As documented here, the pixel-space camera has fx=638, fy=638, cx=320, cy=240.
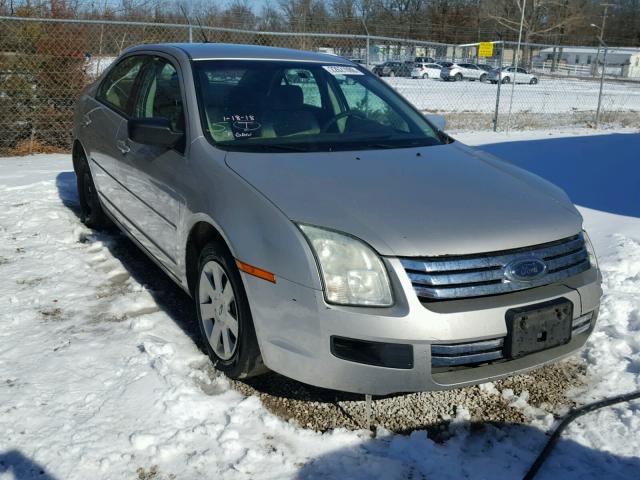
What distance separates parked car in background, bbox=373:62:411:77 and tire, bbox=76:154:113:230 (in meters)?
9.99

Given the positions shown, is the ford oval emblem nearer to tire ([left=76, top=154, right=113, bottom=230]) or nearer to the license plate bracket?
the license plate bracket

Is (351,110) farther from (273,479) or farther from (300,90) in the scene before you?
(273,479)

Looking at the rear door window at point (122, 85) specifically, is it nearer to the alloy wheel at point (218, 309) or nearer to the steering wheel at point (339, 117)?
the steering wheel at point (339, 117)

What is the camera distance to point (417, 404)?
3033 mm

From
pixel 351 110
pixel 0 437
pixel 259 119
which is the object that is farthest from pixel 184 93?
pixel 0 437

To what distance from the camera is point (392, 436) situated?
109 inches

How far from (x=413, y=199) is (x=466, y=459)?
1111 millimetres

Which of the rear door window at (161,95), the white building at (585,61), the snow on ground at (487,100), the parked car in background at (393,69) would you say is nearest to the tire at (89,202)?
the rear door window at (161,95)

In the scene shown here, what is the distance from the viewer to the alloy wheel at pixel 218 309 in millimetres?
2961

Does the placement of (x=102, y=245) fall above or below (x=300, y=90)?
below

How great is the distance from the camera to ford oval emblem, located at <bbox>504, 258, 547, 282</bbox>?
2.58 meters

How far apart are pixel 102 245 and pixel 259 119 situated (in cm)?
226

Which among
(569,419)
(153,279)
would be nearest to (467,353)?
(569,419)

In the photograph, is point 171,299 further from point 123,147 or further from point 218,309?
point 218,309
